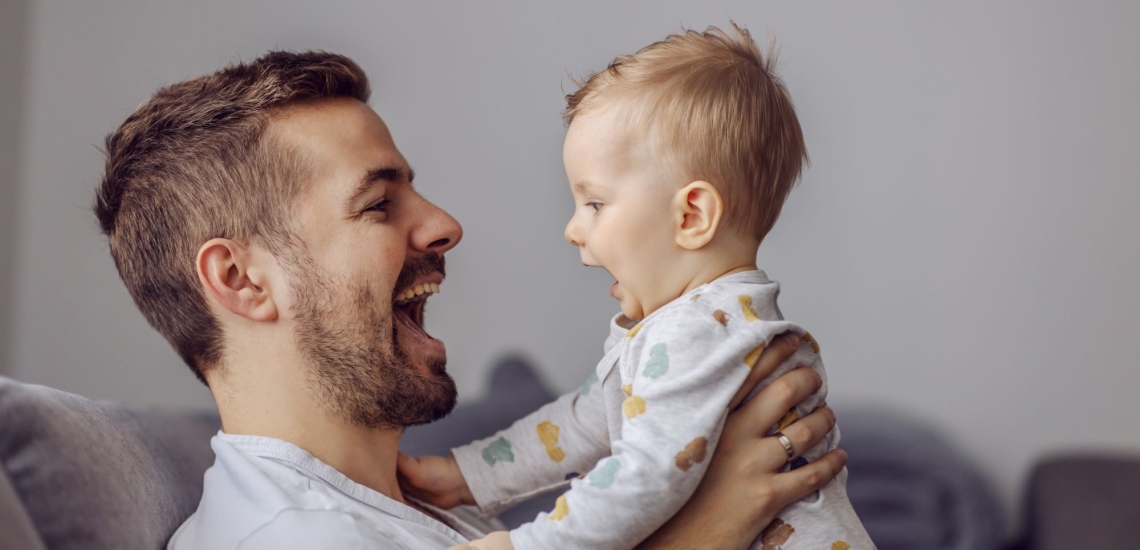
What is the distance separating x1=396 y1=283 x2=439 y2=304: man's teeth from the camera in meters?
1.51

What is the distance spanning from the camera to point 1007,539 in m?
2.37

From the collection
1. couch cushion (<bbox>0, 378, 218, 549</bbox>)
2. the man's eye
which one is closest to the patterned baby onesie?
the man's eye

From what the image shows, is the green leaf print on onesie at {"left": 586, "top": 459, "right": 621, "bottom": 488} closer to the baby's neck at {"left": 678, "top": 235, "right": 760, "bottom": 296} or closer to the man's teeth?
the baby's neck at {"left": 678, "top": 235, "right": 760, "bottom": 296}

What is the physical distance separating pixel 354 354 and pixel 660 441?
562mm

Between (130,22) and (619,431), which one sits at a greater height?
(130,22)

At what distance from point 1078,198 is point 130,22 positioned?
8.03ft

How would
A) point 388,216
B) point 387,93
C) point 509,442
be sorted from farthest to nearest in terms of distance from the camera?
point 387,93 < point 509,442 < point 388,216

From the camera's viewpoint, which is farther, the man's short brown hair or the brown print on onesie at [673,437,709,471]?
the man's short brown hair

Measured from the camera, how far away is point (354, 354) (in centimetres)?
142

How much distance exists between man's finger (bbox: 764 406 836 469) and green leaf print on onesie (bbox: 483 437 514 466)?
1.69 ft

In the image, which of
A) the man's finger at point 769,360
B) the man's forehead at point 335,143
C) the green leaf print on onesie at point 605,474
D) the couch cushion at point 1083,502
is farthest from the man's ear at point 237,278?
the couch cushion at point 1083,502

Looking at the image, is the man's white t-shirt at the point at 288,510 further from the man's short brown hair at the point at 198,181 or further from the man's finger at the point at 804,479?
the man's finger at the point at 804,479

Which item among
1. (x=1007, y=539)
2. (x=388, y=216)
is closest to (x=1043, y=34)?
(x=1007, y=539)

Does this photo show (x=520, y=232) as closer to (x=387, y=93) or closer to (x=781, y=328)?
(x=387, y=93)
